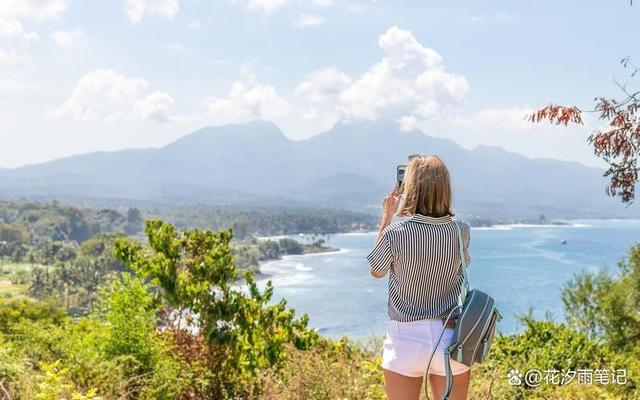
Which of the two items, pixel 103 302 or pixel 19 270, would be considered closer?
pixel 103 302

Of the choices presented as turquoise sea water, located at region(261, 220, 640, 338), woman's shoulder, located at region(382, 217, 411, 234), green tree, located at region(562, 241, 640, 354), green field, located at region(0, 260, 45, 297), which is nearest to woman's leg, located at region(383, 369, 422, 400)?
woman's shoulder, located at region(382, 217, 411, 234)

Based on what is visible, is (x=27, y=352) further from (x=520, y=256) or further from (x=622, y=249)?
(x=622, y=249)

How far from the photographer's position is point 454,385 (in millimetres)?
2021

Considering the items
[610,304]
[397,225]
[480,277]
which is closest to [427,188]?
[397,225]

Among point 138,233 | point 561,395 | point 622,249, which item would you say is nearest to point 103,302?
point 561,395

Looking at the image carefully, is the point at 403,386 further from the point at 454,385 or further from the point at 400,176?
the point at 400,176

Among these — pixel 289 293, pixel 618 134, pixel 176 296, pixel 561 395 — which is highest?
pixel 618 134

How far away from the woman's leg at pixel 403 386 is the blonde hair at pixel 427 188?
493 mm

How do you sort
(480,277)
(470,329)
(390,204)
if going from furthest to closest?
1. (480,277)
2. (390,204)
3. (470,329)

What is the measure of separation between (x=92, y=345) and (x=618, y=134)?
3125mm

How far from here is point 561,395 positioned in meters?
3.61

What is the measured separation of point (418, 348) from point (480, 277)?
2465 inches

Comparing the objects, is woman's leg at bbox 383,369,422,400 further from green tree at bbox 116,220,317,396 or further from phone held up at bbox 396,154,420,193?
green tree at bbox 116,220,317,396

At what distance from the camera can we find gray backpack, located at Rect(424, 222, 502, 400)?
1941mm
